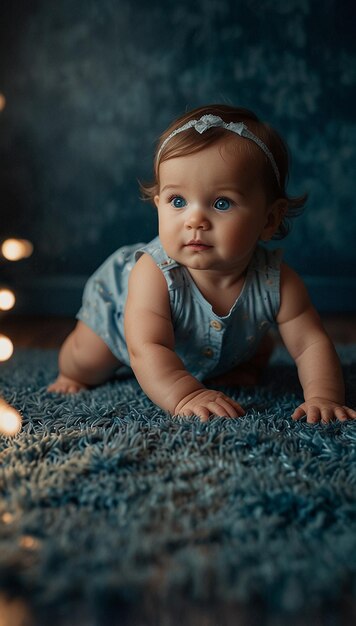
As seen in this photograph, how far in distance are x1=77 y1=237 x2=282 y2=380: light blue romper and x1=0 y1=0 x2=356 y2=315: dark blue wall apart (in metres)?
0.86

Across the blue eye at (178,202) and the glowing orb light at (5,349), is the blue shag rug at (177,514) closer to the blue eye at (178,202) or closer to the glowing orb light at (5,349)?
the blue eye at (178,202)

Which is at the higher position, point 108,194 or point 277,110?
point 277,110

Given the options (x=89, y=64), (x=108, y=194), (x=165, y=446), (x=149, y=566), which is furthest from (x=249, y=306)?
(x=89, y=64)

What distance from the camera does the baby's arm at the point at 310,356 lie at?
0.93 meters

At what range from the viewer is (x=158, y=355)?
97 cm

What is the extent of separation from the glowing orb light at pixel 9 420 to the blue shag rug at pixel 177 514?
0.7 inches

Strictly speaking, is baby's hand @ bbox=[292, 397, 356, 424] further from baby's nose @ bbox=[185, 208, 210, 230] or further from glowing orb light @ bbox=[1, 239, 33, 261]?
glowing orb light @ bbox=[1, 239, 33, 261]

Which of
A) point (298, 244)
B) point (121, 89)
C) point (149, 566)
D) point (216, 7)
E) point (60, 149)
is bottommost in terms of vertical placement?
point (298, 244)

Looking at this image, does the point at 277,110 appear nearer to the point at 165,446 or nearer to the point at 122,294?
the point at 122,294

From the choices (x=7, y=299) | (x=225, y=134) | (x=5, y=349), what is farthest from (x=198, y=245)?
(x=7, y=299)

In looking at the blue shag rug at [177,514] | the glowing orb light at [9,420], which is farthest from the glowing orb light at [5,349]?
the blue shag rug at [177,514]

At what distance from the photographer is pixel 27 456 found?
0.75m

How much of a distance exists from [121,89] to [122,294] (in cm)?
101

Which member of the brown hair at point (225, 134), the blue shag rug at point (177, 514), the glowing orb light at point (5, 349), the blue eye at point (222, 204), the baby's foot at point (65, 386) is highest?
the brown hair at point (225, 134)
